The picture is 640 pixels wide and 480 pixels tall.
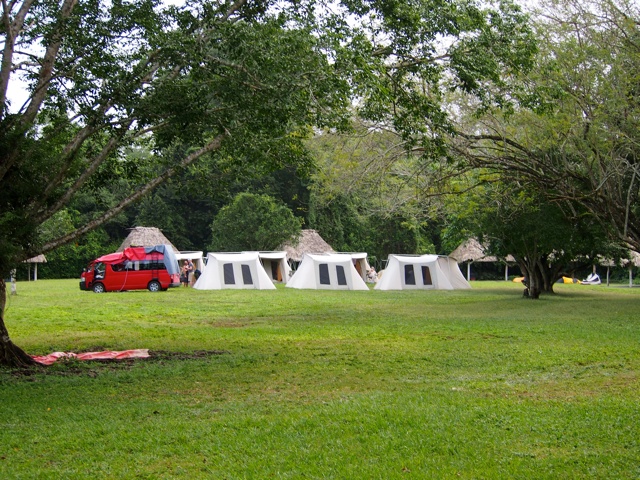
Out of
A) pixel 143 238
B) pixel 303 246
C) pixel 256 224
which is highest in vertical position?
pixel 256 224

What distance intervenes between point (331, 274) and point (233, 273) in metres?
4.50

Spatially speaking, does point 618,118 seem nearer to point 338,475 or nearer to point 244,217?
point 338,475

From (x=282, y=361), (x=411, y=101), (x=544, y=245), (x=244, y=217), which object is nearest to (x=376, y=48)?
(x=411, y=101)

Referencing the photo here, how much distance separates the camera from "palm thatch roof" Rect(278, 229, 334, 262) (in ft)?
148

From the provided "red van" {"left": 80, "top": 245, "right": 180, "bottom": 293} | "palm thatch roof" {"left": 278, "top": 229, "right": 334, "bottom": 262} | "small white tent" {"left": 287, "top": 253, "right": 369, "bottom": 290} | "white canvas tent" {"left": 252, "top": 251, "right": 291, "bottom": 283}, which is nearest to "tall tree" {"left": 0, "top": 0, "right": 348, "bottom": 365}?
"red van" {"left": 80, "top": 245, "right": 180, "bottom": 293}

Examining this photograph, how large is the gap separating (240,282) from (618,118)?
69.9ft

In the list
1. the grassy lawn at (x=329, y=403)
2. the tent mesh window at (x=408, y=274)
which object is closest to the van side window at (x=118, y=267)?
the tent mesh window at (x=408, y=274)

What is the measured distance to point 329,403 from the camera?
7770mm

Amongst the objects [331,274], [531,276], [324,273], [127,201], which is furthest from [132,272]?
[127,201]

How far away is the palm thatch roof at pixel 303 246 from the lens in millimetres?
45062

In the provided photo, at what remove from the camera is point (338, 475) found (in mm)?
5234

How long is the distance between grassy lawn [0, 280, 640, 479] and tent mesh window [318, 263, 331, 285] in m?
17.8

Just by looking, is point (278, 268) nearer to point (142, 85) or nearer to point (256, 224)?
point (256, 224)

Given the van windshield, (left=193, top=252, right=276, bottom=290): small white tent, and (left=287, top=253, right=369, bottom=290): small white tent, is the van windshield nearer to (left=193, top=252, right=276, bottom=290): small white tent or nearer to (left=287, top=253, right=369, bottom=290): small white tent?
(left=193, top=252, right=276, bottom=290): small white tent
